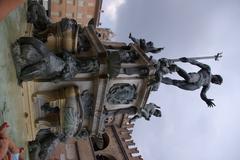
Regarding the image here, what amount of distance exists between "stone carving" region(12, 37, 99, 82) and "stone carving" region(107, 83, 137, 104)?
156cm

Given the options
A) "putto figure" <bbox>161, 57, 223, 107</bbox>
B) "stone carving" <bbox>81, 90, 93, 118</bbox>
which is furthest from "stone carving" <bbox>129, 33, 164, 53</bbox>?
"stone carving" <bbox>81, 90, 93, 118</bbox>

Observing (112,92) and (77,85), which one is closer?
(77,85)

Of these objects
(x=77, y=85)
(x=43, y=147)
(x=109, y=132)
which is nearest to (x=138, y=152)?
(x=109, y=132)

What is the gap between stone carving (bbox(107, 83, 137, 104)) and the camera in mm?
11312

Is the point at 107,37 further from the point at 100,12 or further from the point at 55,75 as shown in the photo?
the point at 55,75

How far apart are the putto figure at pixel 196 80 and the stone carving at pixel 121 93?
1341mm

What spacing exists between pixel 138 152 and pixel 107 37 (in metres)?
15.8

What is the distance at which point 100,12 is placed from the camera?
3519cm

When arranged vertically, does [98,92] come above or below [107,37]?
above

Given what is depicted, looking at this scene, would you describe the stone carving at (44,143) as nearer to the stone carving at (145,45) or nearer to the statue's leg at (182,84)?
the stone carving at (145,45)

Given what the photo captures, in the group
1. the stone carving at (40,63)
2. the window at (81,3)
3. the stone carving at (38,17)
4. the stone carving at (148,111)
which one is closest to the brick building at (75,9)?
the window at (81,3)

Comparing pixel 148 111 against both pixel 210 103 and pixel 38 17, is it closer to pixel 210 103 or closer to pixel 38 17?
pixel 210 103

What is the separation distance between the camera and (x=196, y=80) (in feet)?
41.5

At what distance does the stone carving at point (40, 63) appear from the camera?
859 centimetres
